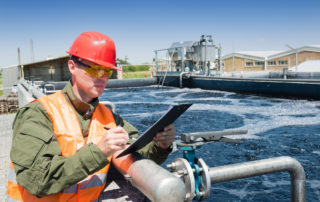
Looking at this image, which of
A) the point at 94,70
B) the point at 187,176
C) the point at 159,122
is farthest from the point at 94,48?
the point at 187,176

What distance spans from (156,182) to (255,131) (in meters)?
8.02

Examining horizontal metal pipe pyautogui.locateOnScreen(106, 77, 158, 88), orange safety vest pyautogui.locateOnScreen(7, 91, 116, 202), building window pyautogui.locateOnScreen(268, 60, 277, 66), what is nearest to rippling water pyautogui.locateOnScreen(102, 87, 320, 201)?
orange safety vest pyautogui.locateOnScreen(7, 91, 116, 202)

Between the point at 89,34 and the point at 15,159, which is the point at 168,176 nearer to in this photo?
the point at 15,159

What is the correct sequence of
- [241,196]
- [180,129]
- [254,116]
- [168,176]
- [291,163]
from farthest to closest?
1. [254,116]
2. [180,129]
3. [241,196]
4. [291,163]
5. [168,176]

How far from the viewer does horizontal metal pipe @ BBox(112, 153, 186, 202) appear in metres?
0.95

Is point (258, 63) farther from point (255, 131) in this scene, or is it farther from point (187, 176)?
point (187, 176)

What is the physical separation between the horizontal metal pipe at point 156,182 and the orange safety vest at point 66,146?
1.39 feet

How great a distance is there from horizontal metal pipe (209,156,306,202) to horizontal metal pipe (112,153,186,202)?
0.92ft

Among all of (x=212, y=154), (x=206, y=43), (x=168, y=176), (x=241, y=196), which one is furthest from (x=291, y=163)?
(x=206, y=43)

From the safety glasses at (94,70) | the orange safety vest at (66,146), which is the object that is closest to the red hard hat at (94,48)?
the safety glasses at (94,70)

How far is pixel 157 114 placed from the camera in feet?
37.6

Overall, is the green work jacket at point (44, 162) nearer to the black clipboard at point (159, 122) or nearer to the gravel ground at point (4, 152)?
the black clipboard at point (159, 122)

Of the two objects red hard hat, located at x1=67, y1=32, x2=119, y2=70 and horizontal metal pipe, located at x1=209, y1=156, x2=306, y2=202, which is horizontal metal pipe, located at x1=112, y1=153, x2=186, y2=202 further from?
red hard hat, located at x1=67, y1=32, x2=119, y2=70

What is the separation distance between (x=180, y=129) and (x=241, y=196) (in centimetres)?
424
